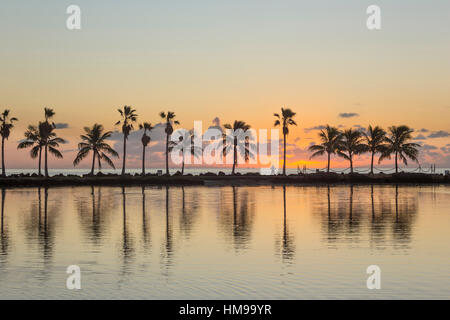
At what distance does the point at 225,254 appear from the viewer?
66.5 ft

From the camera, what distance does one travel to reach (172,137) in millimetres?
106625

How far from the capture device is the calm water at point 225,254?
14.6 meters

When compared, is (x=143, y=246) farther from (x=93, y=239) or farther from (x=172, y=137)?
(x=172, y=137)

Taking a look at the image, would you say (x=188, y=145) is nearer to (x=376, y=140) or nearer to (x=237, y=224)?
(x=376, y=140)

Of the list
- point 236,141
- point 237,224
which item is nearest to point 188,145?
point 236,141

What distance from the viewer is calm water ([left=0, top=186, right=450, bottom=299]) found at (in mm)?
14570

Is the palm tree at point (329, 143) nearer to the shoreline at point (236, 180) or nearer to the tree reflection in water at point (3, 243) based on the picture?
the shoreline at point (236, 180)

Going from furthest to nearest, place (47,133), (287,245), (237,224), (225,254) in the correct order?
(47,133)
(237,224)
(287,245)
(225,254)

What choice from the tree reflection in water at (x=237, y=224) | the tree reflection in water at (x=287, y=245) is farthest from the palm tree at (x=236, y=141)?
the tree reflection in water at (x=287, y=245)

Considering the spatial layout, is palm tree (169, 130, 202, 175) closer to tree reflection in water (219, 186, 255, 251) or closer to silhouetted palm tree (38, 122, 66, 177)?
silhouetted palm tree (38, 122, 66, 177)

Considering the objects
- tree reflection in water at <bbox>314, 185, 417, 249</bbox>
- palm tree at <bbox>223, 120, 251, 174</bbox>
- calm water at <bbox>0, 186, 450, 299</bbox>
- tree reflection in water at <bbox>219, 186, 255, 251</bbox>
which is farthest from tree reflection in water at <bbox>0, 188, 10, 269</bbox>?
palm tree at <bbox>223, 120, 251, 174</bbox>

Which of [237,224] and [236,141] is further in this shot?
[236,141]
